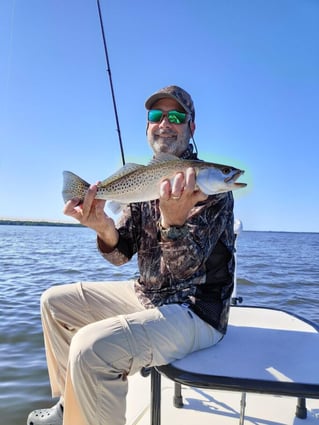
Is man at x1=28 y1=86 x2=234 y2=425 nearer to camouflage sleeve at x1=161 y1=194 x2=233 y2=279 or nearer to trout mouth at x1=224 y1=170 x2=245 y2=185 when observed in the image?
camouflage sleeve at x1=161 y1=194 x2=233 y2=279

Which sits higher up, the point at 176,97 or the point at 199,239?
the point at 176,97

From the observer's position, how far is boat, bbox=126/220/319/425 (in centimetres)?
211

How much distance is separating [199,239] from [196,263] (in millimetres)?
160

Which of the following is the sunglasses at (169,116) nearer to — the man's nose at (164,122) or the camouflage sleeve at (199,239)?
the man's nose at (164,122)

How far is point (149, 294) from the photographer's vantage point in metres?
2.79

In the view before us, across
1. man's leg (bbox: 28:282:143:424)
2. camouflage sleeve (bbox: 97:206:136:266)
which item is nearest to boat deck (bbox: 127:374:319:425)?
man's leg (bbox: 28:282:143:424)

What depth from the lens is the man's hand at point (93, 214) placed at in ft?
9.14

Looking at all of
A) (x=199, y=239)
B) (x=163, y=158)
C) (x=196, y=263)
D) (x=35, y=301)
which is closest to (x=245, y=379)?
(x=196, y=263)

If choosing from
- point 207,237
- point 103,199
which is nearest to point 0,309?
point 103,199

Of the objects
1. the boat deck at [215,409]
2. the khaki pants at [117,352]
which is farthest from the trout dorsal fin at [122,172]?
the boat deck at [215,409]

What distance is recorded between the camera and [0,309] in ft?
25.8

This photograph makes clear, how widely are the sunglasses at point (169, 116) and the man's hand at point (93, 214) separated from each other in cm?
77

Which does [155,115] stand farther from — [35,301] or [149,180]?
[35,301]

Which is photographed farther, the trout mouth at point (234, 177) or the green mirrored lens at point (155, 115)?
the green mirrored lens at point (155, 115)
